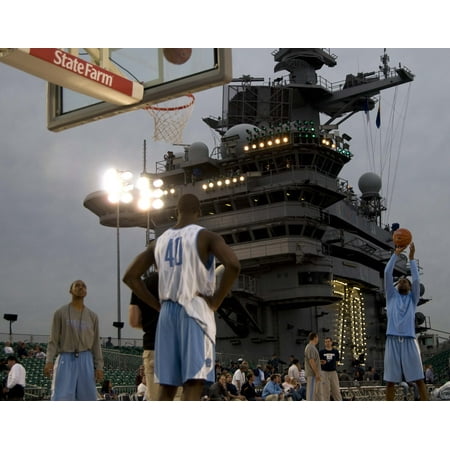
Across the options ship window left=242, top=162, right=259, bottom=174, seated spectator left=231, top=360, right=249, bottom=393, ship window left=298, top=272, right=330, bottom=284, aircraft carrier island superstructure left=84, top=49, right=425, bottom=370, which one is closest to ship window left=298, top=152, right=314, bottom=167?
aircraft carrier island superstructure left=84, top=49, right=425, bottom=370

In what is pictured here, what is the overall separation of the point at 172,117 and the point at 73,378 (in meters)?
5.95

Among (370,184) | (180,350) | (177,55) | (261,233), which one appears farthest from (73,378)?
(370,184)

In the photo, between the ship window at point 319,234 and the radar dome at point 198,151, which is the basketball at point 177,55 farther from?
the radar dome at point 198,151

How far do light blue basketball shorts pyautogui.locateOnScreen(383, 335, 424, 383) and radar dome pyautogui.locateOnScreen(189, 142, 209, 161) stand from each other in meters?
32.4

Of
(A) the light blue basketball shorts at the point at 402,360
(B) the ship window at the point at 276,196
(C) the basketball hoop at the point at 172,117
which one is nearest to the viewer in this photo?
(A) the light blue basketball shorts at the point at 402,360

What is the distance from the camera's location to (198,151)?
40.8 m

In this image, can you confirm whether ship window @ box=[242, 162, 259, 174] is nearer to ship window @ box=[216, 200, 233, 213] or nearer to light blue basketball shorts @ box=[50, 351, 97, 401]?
ship window @ box=[216, 200, 233, 213]

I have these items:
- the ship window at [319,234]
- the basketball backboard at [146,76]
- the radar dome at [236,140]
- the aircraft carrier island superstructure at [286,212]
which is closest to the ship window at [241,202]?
the aircraft carrier island superstructure at [286,212]

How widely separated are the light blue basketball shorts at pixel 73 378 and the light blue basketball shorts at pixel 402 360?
143 inches

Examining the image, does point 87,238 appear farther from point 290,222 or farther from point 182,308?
point 182,308

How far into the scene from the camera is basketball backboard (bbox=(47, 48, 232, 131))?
8555 millimetres

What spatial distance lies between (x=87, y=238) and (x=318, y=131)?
15.2 meters

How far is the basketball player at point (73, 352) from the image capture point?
745cm
